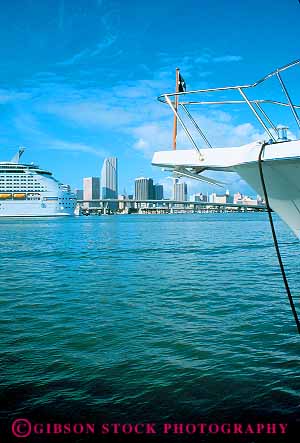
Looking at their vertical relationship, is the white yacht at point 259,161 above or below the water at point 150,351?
above

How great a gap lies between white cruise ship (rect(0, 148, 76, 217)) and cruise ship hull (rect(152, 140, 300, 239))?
115 metres

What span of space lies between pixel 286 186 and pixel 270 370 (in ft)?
10.2

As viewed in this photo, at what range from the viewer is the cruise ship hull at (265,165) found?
623cm

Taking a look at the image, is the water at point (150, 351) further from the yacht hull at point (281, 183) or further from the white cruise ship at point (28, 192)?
the white cruise ship at point (28, 192)

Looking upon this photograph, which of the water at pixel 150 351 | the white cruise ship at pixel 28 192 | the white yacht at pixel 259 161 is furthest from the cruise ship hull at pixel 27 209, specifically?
the white yacht at pixel 259 161

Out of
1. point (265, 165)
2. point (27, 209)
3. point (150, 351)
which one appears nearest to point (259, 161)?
point (265, 165)

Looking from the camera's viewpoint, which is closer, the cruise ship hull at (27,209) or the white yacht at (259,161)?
the white yacht at (259,161)

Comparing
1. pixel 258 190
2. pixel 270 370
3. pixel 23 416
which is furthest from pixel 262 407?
pixel 258 190

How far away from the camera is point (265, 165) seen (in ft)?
21.5

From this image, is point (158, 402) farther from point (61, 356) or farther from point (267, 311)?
point (267, 311)

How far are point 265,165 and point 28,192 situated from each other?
387 feet

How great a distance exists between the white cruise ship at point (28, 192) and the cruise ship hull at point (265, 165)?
11542cm

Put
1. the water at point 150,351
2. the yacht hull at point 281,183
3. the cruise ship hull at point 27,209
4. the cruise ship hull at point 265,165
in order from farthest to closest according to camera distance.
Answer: the cruise ship hull at point 27,209 → the yacht hull at point 281,183 → the cruise ship hull at point 265,165 → the water at point 150,351

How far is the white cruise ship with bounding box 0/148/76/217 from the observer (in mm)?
117375
